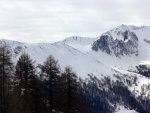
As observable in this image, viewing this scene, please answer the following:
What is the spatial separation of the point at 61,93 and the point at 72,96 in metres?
1.69

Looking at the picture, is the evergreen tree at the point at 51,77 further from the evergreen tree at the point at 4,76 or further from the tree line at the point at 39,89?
the evergreen tree at the point at 4,76

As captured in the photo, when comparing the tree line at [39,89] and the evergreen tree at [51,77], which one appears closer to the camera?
the tree line at [39,89]

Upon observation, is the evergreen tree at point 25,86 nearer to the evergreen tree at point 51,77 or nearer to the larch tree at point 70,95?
the evergreen tree at point 51,77

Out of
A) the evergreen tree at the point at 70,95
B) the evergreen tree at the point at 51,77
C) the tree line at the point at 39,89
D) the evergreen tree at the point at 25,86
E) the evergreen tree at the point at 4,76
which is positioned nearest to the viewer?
the evergreen tree at the point at 25,86

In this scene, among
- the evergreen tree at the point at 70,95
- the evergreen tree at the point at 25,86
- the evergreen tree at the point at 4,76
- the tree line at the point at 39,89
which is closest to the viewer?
the evergreen tree at the point at 25,86

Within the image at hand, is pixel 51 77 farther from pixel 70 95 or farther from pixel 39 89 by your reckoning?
pixel 70 95

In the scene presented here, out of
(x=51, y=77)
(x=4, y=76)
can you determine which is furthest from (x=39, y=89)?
(x=4, y=76)

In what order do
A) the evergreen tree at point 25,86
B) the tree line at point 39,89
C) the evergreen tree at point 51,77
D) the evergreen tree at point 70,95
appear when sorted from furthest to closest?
the evergreen tree at point 70,95, the evergreen tree at point 51,77, the tree line at point 39,89, the evergreen tree at point 25,86

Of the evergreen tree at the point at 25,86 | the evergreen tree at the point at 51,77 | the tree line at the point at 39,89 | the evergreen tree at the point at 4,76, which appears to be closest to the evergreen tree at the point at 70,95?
the tree line at the point at 39,89

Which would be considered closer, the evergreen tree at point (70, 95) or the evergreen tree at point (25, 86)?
the evergreen tree at point (25, 86)

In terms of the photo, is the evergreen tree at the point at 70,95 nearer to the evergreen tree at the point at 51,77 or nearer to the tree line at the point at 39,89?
the tree line at the point at 39,89

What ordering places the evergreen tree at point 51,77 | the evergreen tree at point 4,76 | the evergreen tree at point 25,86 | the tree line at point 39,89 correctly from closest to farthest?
the evergreen tree at point 25,86, the tree line at point 39,89, the evergreen tree at point 51,77, the evergreen tree at point 4,76

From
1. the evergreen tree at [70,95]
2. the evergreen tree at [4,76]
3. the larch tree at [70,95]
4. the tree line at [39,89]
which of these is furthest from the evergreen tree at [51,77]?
the evergreen tree at [4,76]

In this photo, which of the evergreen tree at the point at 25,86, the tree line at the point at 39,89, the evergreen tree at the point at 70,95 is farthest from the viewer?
the evergreen tree at the point at 70,95
